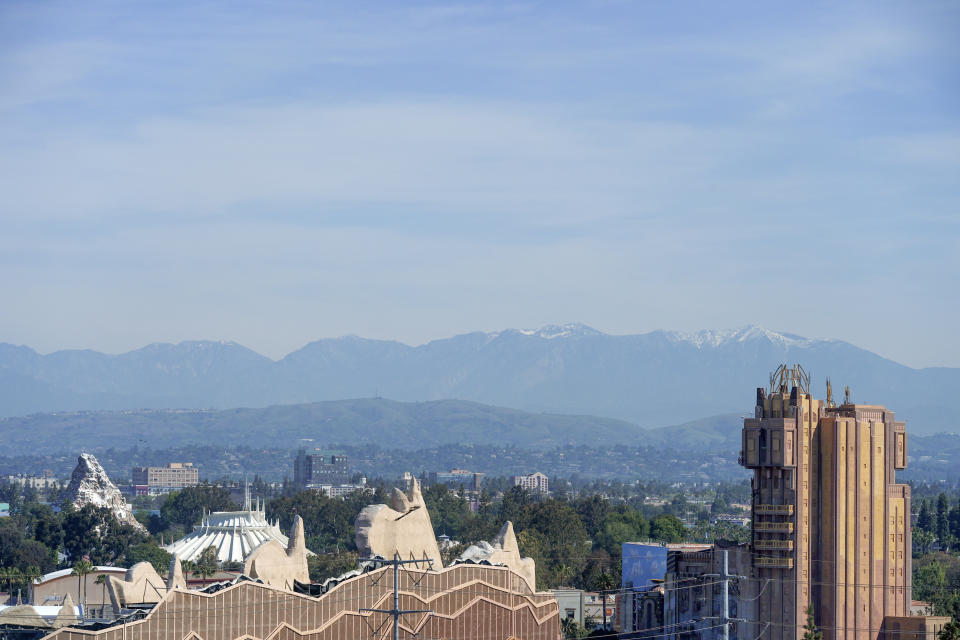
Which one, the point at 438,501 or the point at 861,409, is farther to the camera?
the point at 438,501

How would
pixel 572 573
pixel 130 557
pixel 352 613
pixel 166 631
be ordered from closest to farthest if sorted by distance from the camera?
1. pixel 166 631
2. pixel 352 613
3. pixel 572 573
4. pixel 130 557

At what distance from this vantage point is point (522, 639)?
71.9 m

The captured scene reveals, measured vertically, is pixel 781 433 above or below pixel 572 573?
above

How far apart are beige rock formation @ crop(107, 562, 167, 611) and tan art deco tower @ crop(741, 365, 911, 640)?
25.6 metres

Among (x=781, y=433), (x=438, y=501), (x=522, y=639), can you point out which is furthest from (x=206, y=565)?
(x=438, y=501)

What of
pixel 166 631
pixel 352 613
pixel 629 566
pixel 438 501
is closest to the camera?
pixel 166 631

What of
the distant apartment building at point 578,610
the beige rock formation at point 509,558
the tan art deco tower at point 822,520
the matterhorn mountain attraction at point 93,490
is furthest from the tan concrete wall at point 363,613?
the matterhorn mountain attraction at point 93,490

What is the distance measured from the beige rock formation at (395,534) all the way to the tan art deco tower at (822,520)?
14.2m

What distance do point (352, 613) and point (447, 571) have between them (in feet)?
16.3

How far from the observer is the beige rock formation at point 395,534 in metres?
66.8

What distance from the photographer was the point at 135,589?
62.9 meters

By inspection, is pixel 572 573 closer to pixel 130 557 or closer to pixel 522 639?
pixel 130 557

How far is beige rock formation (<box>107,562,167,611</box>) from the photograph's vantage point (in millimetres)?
62562

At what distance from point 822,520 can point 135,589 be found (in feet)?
95.2
